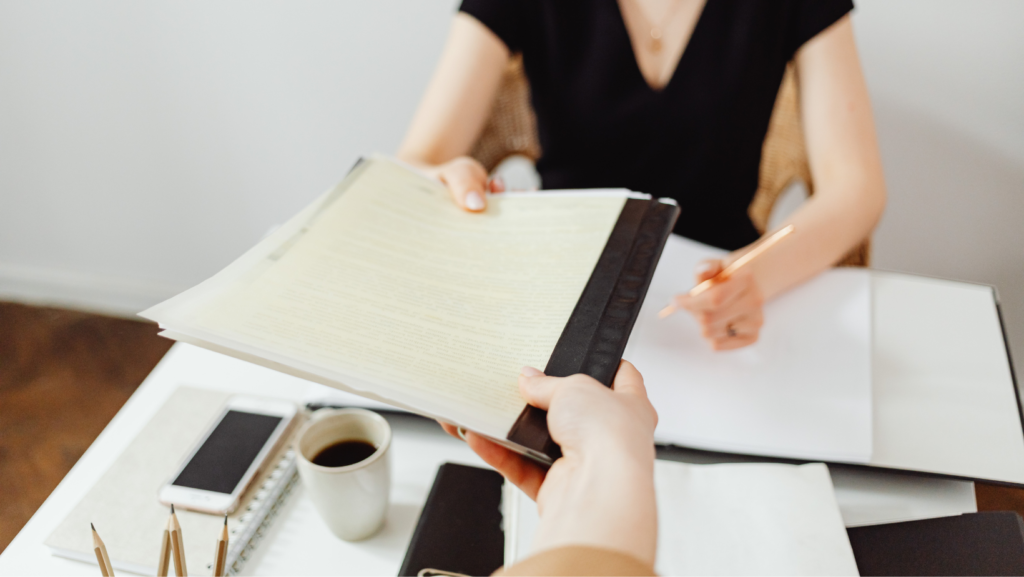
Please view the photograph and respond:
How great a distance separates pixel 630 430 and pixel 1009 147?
1.32m

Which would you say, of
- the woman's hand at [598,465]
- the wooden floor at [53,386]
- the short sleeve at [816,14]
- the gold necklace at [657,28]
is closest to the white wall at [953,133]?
the short sleeve at [816,14]

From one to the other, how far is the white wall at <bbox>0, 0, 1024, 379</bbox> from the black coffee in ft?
3.60

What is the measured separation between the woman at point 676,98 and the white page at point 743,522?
421 millimetres

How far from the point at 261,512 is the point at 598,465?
1.13ft

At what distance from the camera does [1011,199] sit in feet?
4.36

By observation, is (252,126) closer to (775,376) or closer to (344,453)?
(344,453)

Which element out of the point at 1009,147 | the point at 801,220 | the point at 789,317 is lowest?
the point at 789,317

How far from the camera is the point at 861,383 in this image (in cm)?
67

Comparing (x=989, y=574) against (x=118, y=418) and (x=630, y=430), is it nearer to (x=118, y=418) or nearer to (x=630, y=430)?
(x=630, y=430)

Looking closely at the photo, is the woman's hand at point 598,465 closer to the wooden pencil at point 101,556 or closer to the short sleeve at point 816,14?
the wooden pencil at point 101,556

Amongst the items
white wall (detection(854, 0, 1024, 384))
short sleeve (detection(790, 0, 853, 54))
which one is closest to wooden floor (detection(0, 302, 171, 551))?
short sleeve (detection(790, 0, 853, 54))

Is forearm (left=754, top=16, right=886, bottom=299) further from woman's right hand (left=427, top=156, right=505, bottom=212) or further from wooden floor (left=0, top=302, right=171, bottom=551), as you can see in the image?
wooden floor (left=0, top=302, right=171, bottom=551)

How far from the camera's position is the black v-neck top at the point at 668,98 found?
100cm

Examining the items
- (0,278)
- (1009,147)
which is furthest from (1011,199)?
(0,278)
